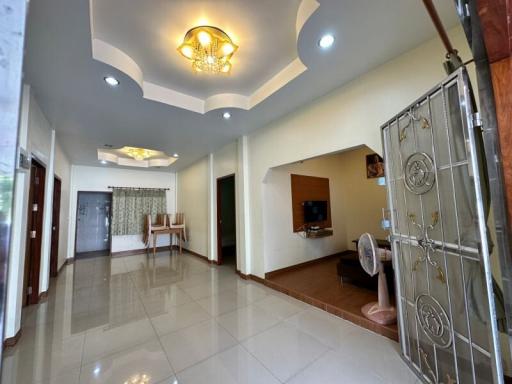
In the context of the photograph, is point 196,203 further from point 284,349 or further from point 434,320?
point 434,320

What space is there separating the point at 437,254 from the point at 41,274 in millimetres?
4879

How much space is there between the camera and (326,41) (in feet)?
6.49

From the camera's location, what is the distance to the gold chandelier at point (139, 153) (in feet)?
18.8

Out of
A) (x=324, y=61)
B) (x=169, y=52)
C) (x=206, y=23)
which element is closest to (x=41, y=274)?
(x=169, y=52)

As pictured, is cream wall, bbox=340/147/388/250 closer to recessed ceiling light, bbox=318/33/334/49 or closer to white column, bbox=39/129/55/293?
recessed ceiling light, bbox=318/33/334/49

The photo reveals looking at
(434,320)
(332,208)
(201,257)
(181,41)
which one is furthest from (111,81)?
(332,208)

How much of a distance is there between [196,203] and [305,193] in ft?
10.2

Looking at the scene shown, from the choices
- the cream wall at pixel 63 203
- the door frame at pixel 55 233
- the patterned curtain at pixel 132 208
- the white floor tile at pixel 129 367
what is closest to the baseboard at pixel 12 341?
the white floor tile at pixel 129 367

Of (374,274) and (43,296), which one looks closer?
(374,274)

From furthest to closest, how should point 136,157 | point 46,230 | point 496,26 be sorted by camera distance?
point 136,157 → point 46,230 → point 496,26

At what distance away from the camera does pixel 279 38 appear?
86.4 inches

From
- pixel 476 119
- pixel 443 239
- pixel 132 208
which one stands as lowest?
pixel 443 239

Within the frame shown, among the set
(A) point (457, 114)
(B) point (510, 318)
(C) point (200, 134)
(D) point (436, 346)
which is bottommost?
(D) point (436, 346)

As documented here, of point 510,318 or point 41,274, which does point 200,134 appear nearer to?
point 41,274
